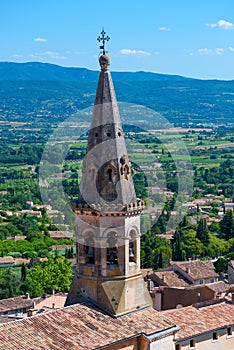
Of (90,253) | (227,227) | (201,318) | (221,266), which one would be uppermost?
(90,253)

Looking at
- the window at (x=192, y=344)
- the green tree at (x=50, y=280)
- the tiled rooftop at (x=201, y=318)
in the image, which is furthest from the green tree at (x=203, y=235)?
the window at (x=192, y=344)

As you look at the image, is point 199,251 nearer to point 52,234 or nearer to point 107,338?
point 52,234

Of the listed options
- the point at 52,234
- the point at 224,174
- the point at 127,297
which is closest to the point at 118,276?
the point at 127,297

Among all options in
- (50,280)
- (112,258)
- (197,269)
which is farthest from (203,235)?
(112,258)

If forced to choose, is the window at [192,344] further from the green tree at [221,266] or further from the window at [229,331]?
the green tree at [221,266]

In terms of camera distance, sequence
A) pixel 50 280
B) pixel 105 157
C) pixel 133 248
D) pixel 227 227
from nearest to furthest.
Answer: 1. pixel 105 157
2. pixel 133 248
3. pixel 50 280
4. pixel 227 227

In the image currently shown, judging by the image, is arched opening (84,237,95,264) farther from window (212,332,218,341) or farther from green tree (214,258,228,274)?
green tree (214,258,228,274)

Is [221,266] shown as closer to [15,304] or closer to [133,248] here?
[15,304]
